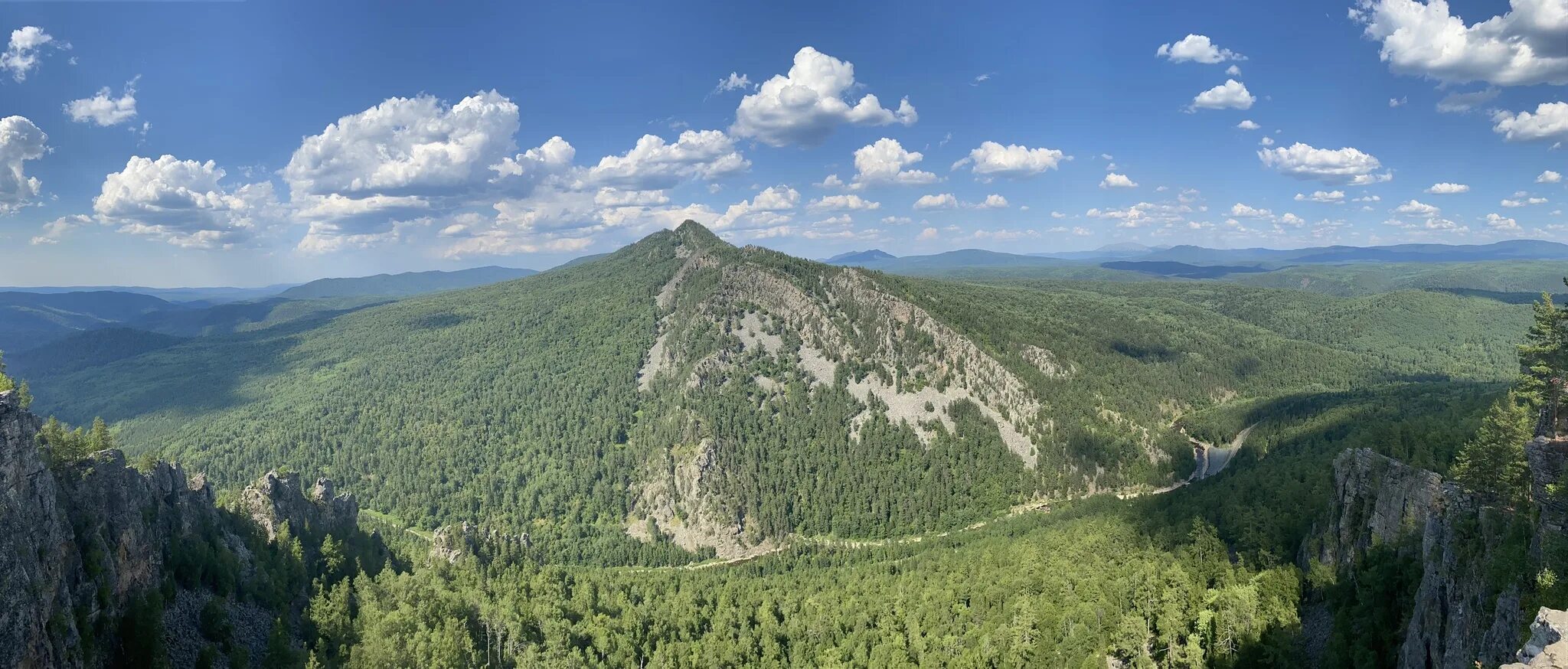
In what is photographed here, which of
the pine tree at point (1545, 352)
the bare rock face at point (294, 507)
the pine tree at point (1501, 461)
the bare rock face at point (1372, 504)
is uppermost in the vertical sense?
the pine tree at point (1545, 352)

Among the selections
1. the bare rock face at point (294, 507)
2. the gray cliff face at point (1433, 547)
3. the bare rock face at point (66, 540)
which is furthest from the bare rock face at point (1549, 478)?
the bare rock face at point (294, 507)

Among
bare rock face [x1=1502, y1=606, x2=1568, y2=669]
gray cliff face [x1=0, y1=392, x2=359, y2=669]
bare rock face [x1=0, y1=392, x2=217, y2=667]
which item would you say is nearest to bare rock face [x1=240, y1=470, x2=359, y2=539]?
gray cliff face [x1=0, y1=392, x2=359, y2=669]

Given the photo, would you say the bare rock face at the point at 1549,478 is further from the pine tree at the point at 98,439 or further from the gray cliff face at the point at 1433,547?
the pine tree at the point at 98,439

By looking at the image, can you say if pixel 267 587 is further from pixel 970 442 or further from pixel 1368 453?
pixel 970 442

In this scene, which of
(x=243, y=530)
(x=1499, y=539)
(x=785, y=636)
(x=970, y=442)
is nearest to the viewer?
(x=1499, y=539)

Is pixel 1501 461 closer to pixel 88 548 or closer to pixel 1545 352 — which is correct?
pixel 1545 352

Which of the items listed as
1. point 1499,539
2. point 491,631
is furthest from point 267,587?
point 1499,539

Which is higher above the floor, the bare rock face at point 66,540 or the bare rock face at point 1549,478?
the bare rock face at point 1549,478
